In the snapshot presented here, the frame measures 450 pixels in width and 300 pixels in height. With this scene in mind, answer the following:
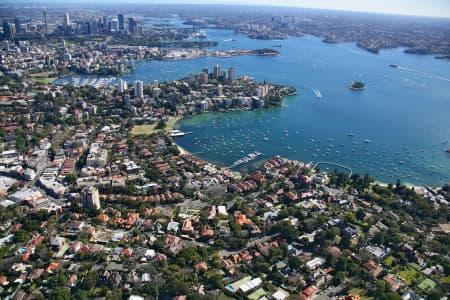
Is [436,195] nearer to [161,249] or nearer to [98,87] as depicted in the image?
[161,249]

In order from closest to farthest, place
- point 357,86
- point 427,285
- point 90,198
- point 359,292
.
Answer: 1. point 359,292
2. point 427,285
3. point 90,198
4. point 357,86

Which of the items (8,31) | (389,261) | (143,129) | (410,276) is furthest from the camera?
(8,31)

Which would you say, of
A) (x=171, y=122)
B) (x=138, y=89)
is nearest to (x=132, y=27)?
(x=138, y=89)

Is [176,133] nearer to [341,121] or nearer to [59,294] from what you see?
[341,121]

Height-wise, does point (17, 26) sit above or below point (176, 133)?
above

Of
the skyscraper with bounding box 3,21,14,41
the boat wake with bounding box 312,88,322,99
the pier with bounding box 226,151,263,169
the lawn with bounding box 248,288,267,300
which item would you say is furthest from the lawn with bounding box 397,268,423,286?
the skyscraper with bounding box 3,21,14,41

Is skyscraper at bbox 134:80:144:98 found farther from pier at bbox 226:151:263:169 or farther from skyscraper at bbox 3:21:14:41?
skyscraper at bbox 3:21:14:41
